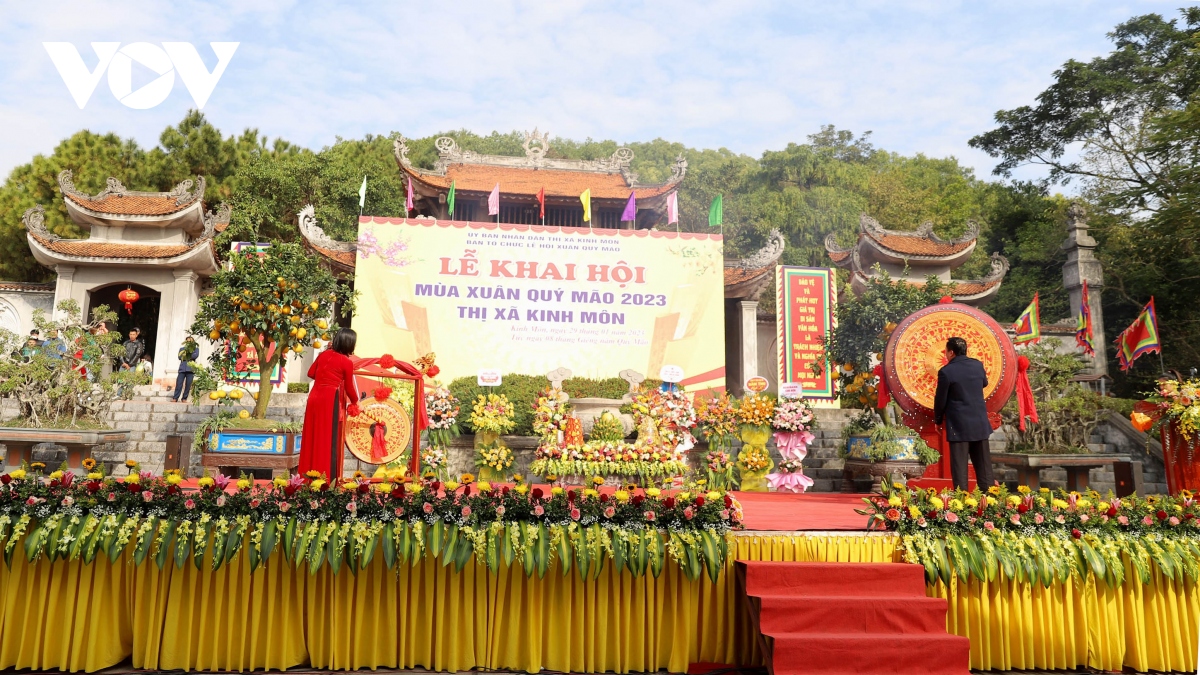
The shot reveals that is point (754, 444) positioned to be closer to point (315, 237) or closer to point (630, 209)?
point (630, 209)

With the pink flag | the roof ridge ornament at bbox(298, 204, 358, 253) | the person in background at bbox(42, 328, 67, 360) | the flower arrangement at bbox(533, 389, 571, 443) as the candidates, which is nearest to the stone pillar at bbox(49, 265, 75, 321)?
the roof ridge ornament at bbox(298, 204, 358, 253)

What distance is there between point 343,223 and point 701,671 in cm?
1603

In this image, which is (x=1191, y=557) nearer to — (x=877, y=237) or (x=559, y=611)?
(x=559, y=611)

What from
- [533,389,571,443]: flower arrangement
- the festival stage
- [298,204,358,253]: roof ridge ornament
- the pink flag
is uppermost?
the pink flag

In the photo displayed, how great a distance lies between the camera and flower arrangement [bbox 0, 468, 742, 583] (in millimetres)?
2803

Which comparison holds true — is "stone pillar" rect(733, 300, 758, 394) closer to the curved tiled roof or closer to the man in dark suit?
the curved tiled roof

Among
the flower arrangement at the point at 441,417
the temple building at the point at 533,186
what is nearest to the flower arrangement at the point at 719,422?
the flower arrangement at the point at 441,417

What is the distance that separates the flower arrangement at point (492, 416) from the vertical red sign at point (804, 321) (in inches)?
264

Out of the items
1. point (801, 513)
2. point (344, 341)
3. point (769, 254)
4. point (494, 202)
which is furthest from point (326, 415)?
point (769, 254)

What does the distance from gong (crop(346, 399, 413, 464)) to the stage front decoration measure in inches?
174

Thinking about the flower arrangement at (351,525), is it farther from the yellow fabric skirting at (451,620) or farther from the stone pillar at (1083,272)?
the stone pillar at (1083,272)

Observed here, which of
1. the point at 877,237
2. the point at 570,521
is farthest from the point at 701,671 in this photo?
the point at 877,237

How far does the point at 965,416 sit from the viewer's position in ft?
14.7

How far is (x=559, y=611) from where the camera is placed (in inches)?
116
